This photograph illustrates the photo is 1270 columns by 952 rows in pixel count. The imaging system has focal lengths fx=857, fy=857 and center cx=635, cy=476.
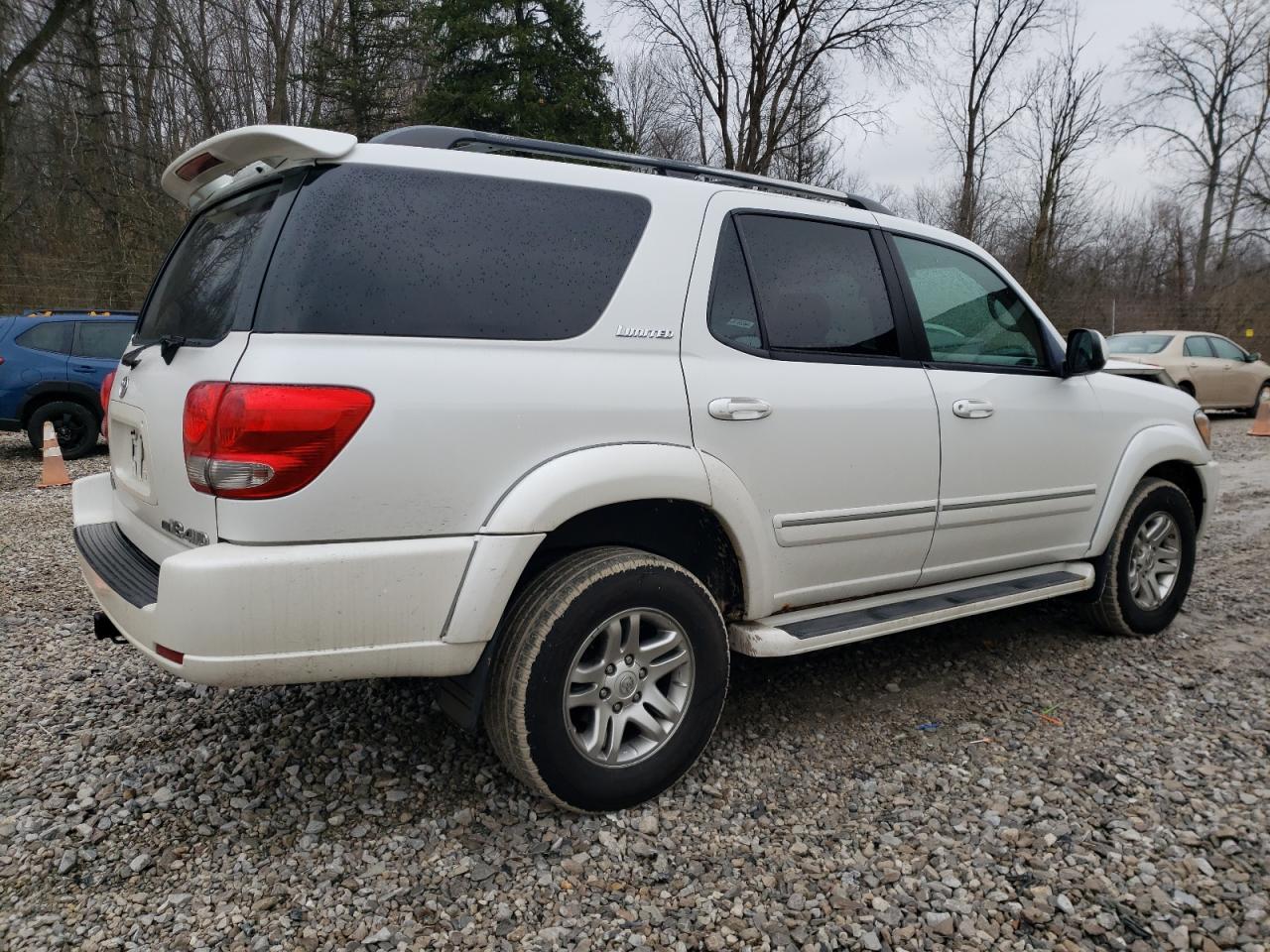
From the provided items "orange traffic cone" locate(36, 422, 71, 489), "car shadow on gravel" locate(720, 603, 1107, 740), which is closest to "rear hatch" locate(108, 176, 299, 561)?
"car shadow on gravel" locate(720, 603, 1107, 740)

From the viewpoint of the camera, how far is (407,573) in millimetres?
2156

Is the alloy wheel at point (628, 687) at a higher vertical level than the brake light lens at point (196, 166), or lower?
lower

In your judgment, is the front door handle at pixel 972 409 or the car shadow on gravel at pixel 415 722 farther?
the front door handle at pixel 972 409

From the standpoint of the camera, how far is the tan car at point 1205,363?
13922mm

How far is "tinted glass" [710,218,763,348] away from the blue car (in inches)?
361

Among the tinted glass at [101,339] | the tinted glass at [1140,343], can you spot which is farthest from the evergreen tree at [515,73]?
the tinted glass at [1140,343]

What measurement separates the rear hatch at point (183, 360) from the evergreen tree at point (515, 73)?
1615 cm

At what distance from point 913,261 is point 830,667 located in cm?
174

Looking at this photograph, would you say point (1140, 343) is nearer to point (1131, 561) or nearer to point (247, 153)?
point (1131, 561)

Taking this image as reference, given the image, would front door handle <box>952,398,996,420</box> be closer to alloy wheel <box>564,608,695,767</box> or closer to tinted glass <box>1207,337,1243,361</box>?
alloy wheel <box>564,608,695,767</box>

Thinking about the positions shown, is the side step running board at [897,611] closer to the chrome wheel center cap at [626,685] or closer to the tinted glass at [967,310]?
the chrome wheel center cap at [626,685]

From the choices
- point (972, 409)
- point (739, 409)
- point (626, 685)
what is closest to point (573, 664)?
point (626, 685)

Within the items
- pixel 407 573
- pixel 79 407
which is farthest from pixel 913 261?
pixel 79 407

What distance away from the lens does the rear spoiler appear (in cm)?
224
